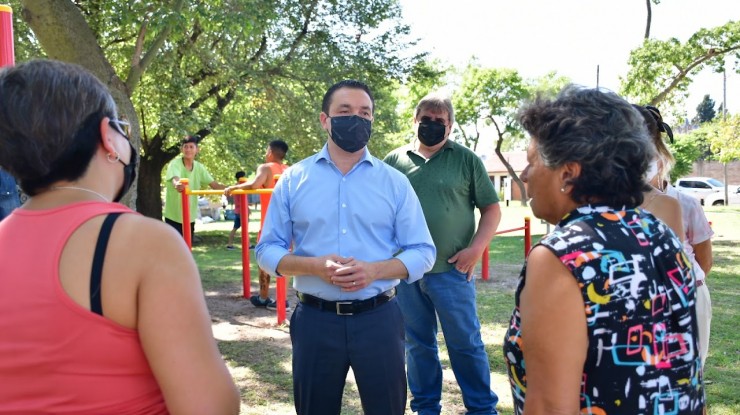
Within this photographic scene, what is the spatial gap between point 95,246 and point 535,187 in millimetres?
1199

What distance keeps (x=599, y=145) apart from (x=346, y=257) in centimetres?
161

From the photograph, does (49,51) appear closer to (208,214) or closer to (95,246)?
(95,246)

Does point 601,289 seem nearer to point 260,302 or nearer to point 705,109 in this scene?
point 260,302

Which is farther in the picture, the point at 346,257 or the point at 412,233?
the point at 412,233

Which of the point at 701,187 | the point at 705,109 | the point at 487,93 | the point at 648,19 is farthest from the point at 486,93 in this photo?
the point at 705,109

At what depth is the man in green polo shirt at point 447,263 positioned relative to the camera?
13.7ft

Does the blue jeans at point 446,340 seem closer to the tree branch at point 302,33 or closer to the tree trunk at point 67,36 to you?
the tree trunk at point 67,36

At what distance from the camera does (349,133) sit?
3330 millimetres

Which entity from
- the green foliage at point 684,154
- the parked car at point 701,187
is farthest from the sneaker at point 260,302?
the green foliage at point 684,154

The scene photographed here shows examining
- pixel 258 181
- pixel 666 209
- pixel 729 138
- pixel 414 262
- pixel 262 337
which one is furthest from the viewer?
pixel 729 138

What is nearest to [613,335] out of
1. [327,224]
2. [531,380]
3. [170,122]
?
[531,380]

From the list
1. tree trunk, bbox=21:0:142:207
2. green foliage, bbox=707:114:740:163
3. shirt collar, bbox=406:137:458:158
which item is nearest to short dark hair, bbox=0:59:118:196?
shirt collar, bbox=406:137:458:158

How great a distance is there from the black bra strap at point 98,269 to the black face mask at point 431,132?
3064 millimetres

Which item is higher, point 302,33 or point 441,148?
point 302,33
